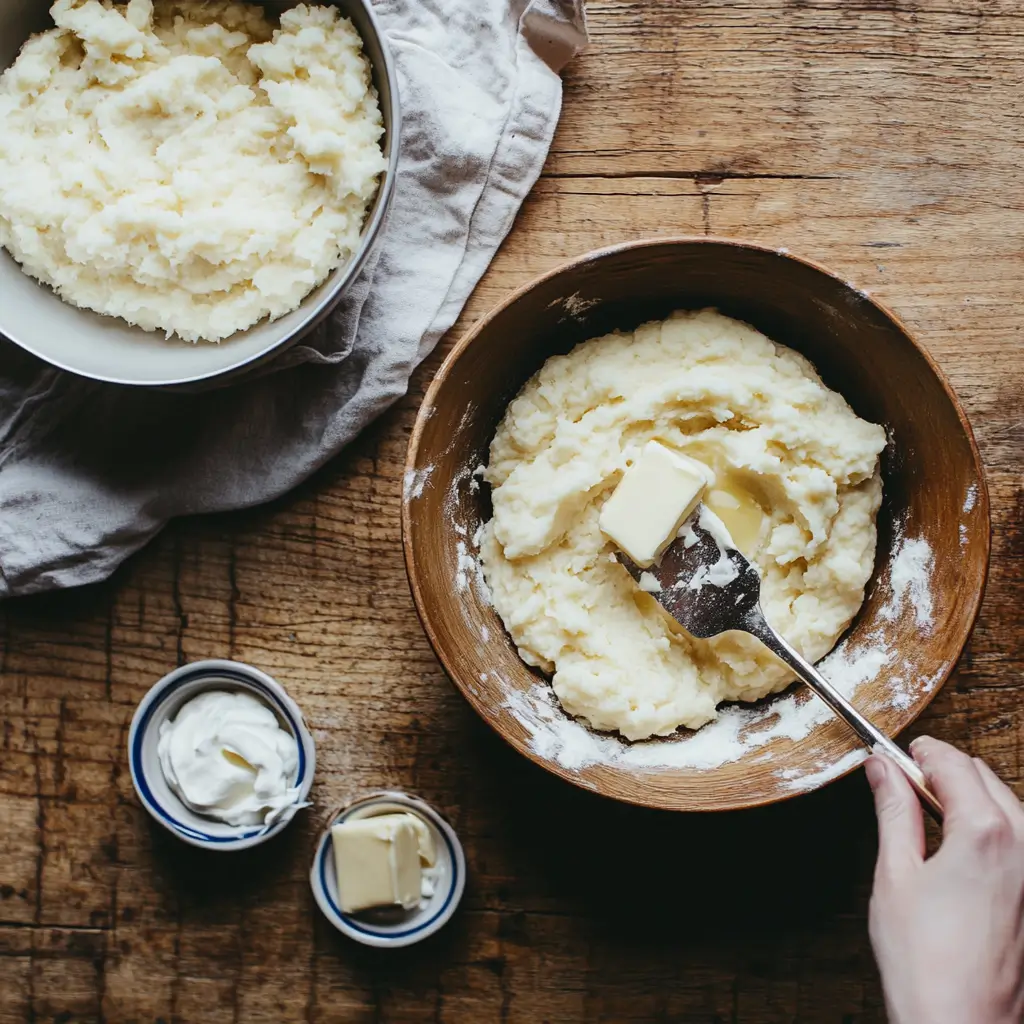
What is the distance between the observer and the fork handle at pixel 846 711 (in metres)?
1.64

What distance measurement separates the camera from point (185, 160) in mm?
1813

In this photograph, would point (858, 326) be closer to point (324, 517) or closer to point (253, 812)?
point (324, 517)

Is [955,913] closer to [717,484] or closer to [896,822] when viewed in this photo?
[896,822]

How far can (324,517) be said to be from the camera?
2148 millimetres

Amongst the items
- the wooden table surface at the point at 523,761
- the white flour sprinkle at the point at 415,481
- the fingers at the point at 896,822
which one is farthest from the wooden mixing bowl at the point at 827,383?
the wooden table surface at the point at 523,761

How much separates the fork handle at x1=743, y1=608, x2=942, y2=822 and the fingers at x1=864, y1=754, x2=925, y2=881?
30 millimetres

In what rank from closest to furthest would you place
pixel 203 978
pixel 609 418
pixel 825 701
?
pixel 825 701 < pixel 609 418 < pixel 203 978

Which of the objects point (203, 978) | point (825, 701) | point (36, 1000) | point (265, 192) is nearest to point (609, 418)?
point (825, 701)

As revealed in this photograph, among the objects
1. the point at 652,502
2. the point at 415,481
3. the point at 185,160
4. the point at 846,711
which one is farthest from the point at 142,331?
the point at 846,711

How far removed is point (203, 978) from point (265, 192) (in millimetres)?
1706

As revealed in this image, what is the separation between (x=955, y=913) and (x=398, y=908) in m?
1.10

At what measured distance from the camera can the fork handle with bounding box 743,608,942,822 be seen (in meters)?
1.64

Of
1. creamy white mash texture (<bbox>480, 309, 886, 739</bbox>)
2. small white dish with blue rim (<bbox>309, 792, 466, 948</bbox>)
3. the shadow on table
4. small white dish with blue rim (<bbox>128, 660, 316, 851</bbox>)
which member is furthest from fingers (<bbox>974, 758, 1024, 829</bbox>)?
small white dish with blue rim (<bbox>128, 660, 316, 851</bbox>)

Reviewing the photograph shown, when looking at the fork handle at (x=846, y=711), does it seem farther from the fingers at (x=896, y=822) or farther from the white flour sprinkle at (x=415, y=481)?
the white flour sprinkle at (x=415, y=481)
